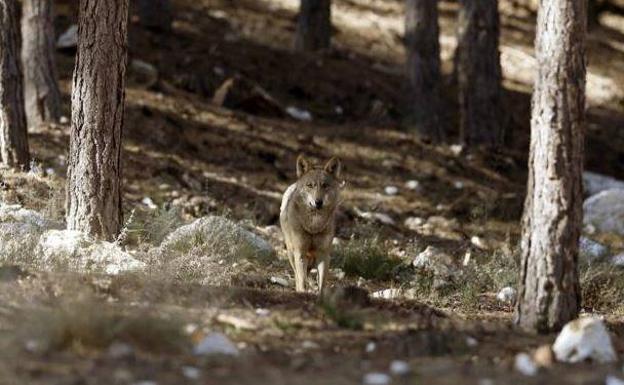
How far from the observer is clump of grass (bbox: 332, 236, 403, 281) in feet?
41.9

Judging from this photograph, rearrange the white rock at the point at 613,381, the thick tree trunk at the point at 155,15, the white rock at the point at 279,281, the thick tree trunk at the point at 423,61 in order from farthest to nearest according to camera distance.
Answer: the thick tree trunk at the point at 155,15, the thick tree trunk at the point at 423,61, the white rock at the point at 279,281, the white rock at the point at 613,381

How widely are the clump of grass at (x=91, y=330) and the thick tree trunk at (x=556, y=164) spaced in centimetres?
288

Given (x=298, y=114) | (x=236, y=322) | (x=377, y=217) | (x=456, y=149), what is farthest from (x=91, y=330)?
(x=298, y=114)

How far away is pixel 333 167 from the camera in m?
12.0

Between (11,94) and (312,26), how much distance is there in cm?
1113

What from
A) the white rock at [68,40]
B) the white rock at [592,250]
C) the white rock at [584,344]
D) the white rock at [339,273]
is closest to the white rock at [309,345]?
the white rock at [584,344]

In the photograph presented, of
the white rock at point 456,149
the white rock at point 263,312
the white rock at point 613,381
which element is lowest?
the white rock at point 456,149

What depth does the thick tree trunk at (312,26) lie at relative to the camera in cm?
2437

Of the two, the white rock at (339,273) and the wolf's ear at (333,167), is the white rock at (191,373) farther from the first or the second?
the white rock at (339,273)

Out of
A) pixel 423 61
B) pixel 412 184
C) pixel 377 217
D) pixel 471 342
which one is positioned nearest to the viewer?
pixel 471 342

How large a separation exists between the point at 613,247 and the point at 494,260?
12.3ft

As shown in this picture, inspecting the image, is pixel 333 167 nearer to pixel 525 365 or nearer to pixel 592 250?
pixel 592 250

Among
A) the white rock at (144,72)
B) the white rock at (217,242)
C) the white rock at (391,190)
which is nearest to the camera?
the white rock at (217,242)

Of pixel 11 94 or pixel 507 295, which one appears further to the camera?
pixel 11 94
